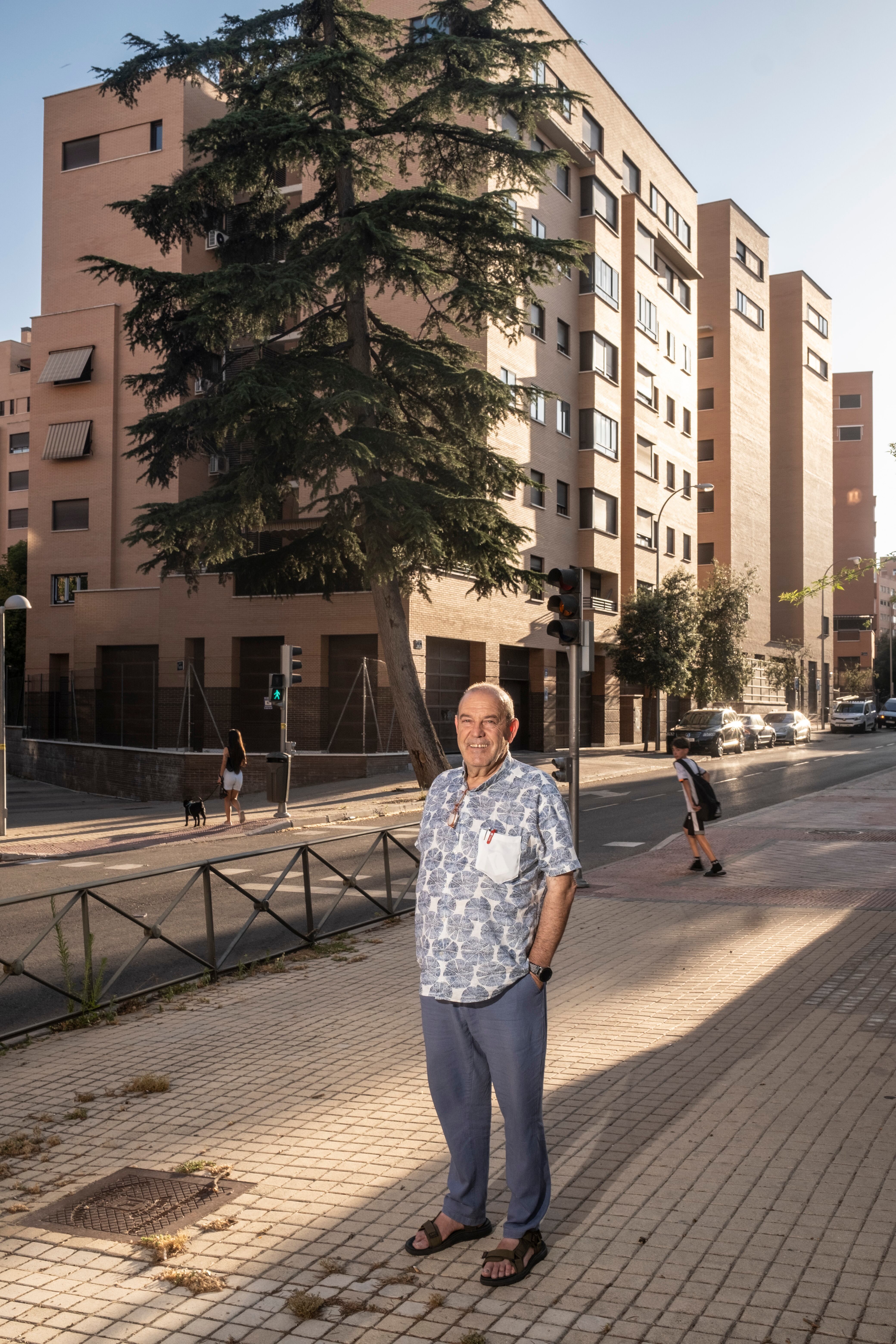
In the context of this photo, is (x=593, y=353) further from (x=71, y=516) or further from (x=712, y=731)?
(x=71, y=516)

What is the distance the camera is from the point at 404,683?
83.4ft

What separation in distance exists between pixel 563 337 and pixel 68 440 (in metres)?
17.5

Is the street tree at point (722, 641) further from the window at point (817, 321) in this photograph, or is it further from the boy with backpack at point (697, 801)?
the window at point (817, 321)

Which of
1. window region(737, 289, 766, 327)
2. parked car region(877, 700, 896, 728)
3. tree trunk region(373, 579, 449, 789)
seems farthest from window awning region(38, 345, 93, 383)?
parked car region(877, 700, 896, 728)

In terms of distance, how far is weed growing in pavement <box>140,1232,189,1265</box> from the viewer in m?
4.06

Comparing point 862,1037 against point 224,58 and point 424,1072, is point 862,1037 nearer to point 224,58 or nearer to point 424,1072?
point 424,1072

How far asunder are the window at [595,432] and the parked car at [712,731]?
33.4 feet

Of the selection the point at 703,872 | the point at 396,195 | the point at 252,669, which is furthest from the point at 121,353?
the point at 703,872

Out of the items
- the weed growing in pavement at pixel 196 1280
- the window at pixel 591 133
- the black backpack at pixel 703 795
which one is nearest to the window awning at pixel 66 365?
the window at pixel 591 133

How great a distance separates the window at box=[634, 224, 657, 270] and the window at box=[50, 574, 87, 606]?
25.0 meters

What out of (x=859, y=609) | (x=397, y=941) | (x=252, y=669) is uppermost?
(x=859, y=609)

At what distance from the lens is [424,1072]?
6137 mm

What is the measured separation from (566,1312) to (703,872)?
10.4 metres

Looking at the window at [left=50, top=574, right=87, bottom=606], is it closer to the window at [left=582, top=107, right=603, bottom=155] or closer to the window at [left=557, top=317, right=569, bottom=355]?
the window at [left=557, top=317, right=569, bottom=355]
